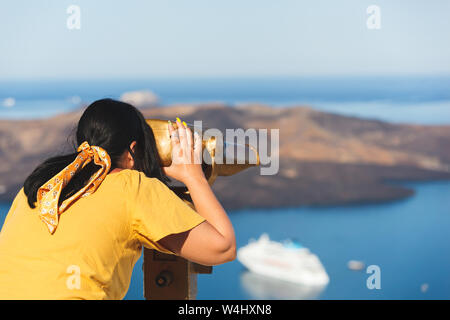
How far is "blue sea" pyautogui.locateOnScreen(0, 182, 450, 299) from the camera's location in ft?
18.7

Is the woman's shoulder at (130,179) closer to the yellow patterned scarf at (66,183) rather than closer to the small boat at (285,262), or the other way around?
the yellow patterned scarf at (66,183)

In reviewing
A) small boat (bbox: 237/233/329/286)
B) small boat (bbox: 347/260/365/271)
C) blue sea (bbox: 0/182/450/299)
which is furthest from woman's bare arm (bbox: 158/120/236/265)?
small boat (bbox: 347/260/365/271)

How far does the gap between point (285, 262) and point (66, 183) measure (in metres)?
5.31

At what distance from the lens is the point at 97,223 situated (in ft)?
2.14

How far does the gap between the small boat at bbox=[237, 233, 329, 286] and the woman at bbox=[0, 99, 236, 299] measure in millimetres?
5202

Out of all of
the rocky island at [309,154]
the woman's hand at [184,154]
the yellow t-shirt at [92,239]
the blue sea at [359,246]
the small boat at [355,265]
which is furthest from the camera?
the rocky island at [309,154]

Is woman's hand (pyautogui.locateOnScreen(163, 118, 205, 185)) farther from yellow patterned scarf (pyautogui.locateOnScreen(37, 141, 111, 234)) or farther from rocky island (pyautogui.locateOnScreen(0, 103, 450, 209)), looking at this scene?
rocky island (pyautogui.locateOnScreen(0, 103, 450, 209))

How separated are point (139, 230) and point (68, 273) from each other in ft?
0.31

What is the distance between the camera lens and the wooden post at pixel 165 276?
88 cm

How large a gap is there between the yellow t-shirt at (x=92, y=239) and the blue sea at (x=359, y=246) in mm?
4495

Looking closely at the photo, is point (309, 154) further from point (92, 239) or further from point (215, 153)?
point (92, 239)

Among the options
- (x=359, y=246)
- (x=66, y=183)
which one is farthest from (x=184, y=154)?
(x=359, y=246)

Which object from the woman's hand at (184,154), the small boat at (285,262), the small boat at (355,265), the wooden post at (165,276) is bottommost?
the small boat at (355,265)

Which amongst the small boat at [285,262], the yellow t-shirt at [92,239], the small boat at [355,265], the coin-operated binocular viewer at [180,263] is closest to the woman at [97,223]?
the yellow t-shirt at [92,239]
